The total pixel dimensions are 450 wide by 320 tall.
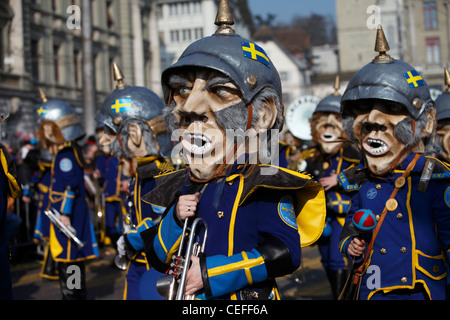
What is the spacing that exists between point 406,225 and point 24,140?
10.2 meters

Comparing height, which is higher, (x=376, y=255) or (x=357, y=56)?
(x=357, y=56)

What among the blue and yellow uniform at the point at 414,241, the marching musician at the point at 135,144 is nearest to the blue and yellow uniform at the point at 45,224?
the marching musician at the point at 135,144

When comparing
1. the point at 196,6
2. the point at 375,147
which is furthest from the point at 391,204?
the point at 196,6

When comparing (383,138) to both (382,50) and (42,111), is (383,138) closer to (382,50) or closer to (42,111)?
(382,50)

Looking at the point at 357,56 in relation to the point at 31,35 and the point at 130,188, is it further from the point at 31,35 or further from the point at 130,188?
the point at 130,188

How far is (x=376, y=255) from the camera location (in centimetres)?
398

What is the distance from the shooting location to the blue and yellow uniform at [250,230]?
9.27ft

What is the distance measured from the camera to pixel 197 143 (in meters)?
3.06

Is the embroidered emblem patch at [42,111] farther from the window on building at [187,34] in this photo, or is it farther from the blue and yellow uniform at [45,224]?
the window on building at [187,34]

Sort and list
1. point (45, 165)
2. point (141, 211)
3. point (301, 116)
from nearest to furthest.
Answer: point (141, 211)
point (45, 165)
point (301, 116)

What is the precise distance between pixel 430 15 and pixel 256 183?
53.0 metres

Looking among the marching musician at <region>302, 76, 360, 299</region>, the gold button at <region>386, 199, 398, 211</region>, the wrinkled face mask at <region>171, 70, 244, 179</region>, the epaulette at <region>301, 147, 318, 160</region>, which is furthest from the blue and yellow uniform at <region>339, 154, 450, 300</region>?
the epaulette at <region>301, 147, 318, 160</region>

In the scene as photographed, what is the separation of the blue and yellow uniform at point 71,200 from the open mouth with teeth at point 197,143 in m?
4.61
